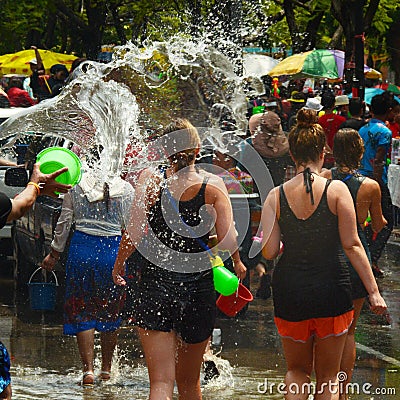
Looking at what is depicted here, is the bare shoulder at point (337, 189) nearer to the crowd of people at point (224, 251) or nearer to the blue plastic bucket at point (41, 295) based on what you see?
the crowd of people at point (224, 251)

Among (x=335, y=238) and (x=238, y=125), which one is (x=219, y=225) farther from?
(x=238, y=125)

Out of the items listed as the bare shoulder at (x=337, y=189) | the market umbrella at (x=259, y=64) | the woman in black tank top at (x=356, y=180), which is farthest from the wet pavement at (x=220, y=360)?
the market umbrella at (x=259, y=64)

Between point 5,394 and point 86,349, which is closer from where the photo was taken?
point 5,394

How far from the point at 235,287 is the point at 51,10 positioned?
2406 centimetres

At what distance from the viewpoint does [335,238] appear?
588 centimetres

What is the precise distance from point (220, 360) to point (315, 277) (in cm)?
221

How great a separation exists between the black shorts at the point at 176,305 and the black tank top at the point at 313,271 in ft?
1.38

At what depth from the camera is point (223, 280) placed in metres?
6.33

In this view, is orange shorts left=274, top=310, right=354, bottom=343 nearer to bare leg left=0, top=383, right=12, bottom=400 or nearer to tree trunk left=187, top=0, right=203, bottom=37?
bare leg left=0, top=383, right=12, bottom=400

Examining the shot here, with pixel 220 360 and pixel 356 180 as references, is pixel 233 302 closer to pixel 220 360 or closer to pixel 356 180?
pixel 356 180

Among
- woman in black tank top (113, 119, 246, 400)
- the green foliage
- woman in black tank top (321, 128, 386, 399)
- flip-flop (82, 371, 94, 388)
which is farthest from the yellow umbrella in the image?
woman in black tank top (113, 119, 246, 400)

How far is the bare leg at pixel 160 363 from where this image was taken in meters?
5.67

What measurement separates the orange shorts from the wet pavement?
1481 millimetres

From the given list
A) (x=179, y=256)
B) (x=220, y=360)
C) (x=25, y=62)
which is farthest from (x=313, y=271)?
(x=25, y=62)
